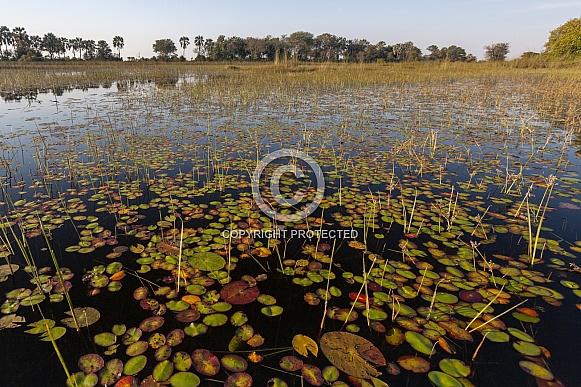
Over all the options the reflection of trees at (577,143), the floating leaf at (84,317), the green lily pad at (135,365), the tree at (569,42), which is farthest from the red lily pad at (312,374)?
the tree at (569,42)

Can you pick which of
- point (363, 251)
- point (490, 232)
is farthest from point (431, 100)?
point (363, 251)

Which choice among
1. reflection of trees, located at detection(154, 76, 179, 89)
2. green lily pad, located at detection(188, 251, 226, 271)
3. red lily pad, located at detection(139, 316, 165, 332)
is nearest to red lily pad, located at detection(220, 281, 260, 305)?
green lily pad, located at detection(188, 251, 226, 271)

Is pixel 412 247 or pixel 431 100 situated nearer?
pixel 412 247

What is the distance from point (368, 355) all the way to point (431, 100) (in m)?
11.3

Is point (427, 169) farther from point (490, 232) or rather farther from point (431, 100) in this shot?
point (431, 100)

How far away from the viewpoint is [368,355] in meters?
1.77

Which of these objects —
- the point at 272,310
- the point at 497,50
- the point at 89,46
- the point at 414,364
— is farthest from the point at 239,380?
the point at 89,46

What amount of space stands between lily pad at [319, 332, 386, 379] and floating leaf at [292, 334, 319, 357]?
5 centimetres

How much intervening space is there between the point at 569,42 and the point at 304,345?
3620cm

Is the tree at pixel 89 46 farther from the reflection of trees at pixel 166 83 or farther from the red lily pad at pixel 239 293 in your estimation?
the red lily pad at pixel 239 293

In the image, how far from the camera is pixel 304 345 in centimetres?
185

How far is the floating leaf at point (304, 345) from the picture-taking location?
180 cm

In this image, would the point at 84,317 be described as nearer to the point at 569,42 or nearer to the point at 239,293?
the point at 239,293

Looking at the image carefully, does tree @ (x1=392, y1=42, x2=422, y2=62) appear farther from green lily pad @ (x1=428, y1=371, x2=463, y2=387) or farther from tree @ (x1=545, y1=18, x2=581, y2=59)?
green lily pad @ (x1=428, y1=371, x2=463, y2=387)
